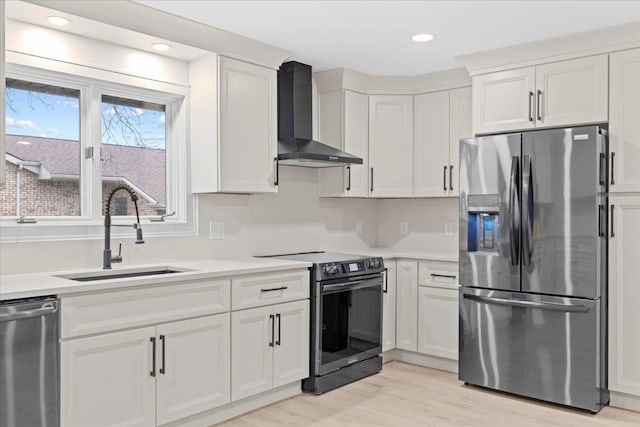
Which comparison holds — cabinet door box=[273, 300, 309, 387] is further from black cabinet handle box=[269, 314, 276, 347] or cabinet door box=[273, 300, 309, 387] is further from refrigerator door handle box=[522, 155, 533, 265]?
refrigerator door handle box=[522, 155, 533, 265]

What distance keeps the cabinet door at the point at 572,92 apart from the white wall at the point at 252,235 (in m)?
1.88

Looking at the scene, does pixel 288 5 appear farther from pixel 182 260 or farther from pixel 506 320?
pixel 506 320

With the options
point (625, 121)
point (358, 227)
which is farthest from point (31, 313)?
point (625, 121)

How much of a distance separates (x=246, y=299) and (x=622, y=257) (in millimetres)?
2410

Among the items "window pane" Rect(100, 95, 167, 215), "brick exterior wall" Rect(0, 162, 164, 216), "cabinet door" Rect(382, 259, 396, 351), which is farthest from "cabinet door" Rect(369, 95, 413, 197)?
"brick exterior wall" Rect(0, 162, 164, 216)

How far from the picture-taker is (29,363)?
237 centimetres

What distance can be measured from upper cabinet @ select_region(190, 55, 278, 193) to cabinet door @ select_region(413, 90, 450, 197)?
144 cm

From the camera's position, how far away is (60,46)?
3100mm

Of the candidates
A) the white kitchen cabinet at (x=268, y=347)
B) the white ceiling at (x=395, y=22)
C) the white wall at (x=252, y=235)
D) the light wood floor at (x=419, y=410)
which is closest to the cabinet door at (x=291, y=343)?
the white kitchen cabinet at (x=268, y=347)

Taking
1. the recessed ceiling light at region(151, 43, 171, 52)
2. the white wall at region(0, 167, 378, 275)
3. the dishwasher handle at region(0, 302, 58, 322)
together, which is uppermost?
the recessed ceiling light at region(151, 43, 171, 52)

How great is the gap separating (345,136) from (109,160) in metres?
1.91

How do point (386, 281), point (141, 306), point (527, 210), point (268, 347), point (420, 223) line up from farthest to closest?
point (420, 223), point (386, 281), point (527, 210), point (268, 347), point (141, 306)

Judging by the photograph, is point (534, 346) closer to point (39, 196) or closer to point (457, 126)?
point (457, 126)

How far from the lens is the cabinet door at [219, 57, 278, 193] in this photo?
3.60 metres
